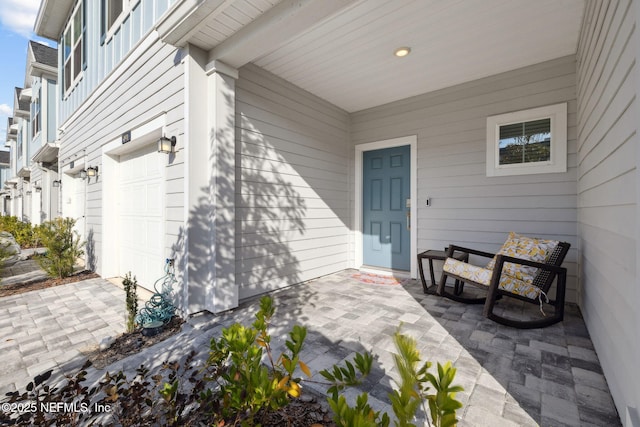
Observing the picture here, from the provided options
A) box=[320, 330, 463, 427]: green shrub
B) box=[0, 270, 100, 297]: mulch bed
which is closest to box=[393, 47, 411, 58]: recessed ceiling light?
box=[320, 330, 463, 427]: green shrub

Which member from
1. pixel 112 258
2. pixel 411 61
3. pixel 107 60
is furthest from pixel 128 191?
pixel 411 61

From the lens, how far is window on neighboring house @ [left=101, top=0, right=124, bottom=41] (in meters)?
4.04

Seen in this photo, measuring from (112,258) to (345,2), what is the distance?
15.4ft

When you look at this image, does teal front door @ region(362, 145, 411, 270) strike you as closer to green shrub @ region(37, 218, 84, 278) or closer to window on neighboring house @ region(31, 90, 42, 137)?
green shrub @ region(37, 218, 84, 278)

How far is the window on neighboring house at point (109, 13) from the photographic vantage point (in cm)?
404

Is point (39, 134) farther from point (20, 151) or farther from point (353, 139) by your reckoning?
point (353, 139)

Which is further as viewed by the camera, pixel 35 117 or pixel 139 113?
pixel 35 117

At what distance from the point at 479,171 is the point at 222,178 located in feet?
10.1

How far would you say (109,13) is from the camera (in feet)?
13.8

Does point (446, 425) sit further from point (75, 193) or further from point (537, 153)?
point (75, 193)

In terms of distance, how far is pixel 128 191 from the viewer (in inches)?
165

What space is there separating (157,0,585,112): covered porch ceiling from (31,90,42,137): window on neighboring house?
959 centimetres

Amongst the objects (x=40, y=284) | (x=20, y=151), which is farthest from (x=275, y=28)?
(x=20, y=151)

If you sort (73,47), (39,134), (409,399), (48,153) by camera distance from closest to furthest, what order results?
(409,399), (73,47), (48,153), (39,134)
